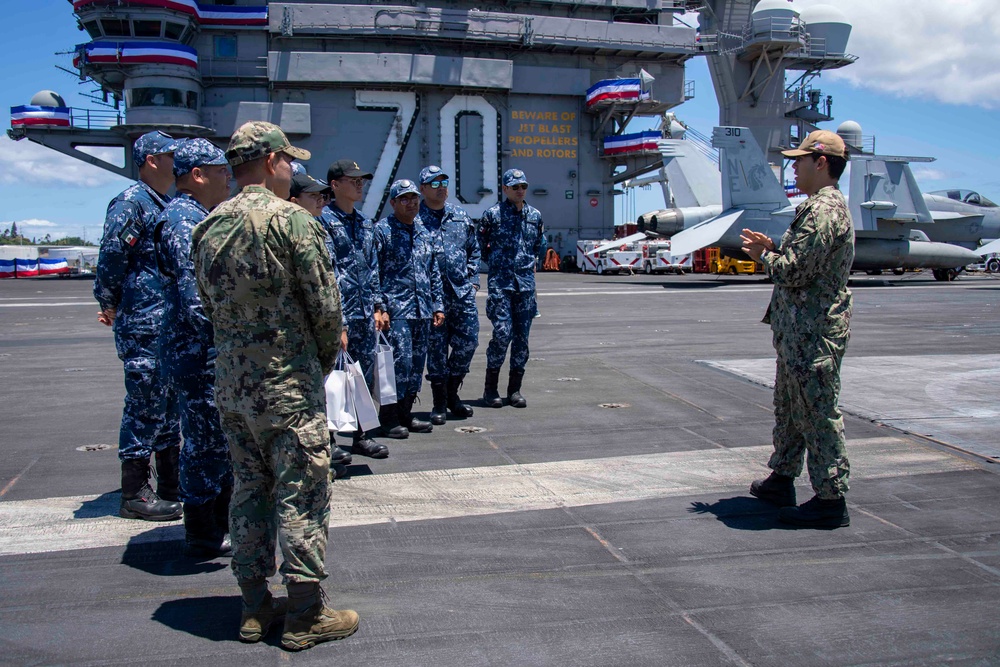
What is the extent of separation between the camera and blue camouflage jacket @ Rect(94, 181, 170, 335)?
4.39 metres

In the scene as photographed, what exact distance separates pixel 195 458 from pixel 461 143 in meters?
40.4

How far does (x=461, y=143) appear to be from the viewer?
1681 inches

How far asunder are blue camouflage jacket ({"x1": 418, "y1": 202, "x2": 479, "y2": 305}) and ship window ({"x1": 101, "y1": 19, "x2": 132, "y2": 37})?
37747mm

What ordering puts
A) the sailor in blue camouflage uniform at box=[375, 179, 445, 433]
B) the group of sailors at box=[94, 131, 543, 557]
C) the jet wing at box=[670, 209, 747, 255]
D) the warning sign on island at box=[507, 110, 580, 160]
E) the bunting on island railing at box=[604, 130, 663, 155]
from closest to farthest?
the group of sailors at box=[94, 131, 543, 557], the sailor in blue camouflage uniform at box=[375, 179, 445, 433], the jet wing at box=[670, 209, 747, 255], the bunting on island railing at box=[604, 130, 663, 155], the warning sign on island at box=[507, 110, 580, 160]

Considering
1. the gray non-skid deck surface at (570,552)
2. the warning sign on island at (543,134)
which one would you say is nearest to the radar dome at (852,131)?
the warning sign on island at (543,134)

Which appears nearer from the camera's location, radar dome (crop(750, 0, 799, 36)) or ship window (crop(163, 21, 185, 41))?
ship window (crop(163, 21, 185, 41))

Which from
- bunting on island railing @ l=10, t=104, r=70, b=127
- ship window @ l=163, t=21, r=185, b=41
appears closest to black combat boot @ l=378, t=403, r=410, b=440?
ship window @ l=163, t=21, r=185, b=41

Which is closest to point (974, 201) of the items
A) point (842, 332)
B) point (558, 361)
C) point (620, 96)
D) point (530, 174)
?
point (620, 96)

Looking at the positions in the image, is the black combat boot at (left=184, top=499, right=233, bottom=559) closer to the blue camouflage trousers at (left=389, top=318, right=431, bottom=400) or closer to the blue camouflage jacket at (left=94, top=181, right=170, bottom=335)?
the blue camouflage jacket at (left=94, top=181, right=170, bottom=335)

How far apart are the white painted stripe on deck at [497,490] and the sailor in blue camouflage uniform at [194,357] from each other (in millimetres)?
482

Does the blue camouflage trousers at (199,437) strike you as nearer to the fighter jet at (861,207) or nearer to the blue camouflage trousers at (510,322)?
the blue camouflage trousers at (510,322)

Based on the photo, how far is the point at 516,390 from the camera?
7574mm

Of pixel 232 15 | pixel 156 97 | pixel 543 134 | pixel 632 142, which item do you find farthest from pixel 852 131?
pixel 156 97

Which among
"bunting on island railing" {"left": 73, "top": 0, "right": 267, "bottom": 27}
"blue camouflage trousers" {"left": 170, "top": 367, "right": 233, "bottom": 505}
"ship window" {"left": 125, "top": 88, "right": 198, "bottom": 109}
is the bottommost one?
"blue camouflage trousers" {"left": 170, "top": 367, "right": 233, "bottom": 505}
